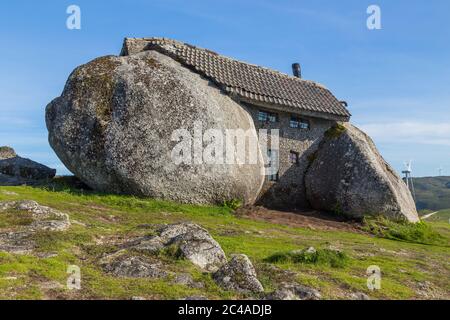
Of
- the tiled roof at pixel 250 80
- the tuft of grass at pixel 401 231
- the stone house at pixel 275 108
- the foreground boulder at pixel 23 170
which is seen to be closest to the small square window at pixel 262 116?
the stone house at pixel 275 108

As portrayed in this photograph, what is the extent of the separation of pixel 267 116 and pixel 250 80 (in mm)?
3069

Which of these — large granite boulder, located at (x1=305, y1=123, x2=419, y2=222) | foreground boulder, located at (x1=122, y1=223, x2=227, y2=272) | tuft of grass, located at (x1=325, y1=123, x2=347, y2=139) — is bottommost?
foreground boulder, located at (x1=122, y1=223, x2=227, y2=272)

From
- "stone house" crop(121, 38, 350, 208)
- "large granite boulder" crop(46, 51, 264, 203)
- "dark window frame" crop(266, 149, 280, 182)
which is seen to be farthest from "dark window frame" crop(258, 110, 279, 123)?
"large granite boulder" crop(46, 51, 264, 203)

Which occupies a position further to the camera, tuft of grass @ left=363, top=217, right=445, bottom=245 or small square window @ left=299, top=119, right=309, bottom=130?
small square window @ left=299, top=119, right=309, bottom=130

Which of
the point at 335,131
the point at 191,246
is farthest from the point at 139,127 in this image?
the point at 335,131

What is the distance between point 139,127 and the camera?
27.8 metres

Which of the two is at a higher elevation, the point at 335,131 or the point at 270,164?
the point at 335,131

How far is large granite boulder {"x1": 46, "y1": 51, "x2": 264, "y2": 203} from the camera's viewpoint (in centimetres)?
2752

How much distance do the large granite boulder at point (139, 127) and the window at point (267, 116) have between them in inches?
163

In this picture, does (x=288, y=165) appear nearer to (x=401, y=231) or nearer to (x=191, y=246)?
(x=401, y=231)

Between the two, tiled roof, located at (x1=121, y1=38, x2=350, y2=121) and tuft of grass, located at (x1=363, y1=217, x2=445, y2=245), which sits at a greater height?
tiled roof, located at (x1=121, y1=38, x2=350, y2=121)

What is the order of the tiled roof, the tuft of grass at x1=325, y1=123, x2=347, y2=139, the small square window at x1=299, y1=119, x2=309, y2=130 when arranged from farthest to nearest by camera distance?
the small square window at x1=299, y1=119, x2=309, y2=130 → the tuft of grass at x1=325, y1=123, x2=347, y2=139 → the tiled roof

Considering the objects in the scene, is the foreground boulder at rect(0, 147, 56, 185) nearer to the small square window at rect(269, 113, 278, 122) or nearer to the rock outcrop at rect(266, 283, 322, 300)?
the small square window at rect(269, 113, 278, 122)

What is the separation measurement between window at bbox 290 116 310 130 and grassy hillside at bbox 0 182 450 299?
32.4 feet
